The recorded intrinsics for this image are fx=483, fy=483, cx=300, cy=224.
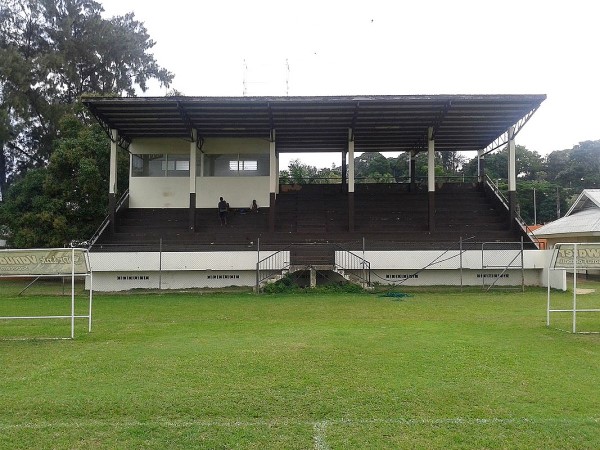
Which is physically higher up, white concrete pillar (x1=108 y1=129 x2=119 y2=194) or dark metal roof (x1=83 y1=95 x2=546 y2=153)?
dark metal roof (x1=83 y1=95 x2=546 y2=153)

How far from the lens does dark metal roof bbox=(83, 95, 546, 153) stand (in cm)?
2550

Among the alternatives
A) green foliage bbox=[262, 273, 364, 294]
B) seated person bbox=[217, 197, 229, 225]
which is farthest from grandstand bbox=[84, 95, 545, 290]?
green foliage bbox=[262, 273, 364, 294]

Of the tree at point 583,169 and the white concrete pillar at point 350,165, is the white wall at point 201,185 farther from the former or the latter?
the tree at point 583,169

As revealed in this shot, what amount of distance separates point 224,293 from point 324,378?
14920mm

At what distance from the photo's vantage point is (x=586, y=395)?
6590mm

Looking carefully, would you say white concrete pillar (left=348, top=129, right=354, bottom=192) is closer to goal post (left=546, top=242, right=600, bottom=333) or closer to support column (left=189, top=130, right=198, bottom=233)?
support column (left=189, top=130, right=198, bottom=233)

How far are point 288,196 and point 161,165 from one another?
8.65m

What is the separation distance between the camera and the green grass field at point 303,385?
5.33m

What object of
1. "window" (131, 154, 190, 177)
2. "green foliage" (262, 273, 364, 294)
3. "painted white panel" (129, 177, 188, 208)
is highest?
"window" (131, 154, 190, 177)

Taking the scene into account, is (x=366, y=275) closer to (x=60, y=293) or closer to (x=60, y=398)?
(x=60, y=293)

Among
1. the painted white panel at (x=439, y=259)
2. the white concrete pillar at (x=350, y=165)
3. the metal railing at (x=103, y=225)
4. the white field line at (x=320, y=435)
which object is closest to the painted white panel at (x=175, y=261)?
the metal railing at (x=103, y=225)

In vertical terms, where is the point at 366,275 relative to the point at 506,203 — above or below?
below

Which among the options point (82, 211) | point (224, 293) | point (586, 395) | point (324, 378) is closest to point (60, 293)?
point (224, 293)

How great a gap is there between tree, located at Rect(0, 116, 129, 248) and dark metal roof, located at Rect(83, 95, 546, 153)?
2963 millimetres
